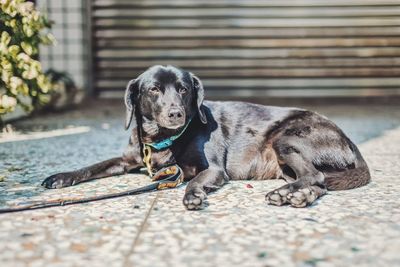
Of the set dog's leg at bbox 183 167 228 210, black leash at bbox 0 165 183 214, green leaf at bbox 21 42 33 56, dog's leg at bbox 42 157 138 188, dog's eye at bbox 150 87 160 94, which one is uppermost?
green leaf at bbox 21 42 33 56

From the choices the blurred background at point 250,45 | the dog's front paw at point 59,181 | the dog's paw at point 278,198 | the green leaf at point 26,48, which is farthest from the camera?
the blurred background at point 250,45

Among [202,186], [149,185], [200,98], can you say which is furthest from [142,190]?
[200,98]

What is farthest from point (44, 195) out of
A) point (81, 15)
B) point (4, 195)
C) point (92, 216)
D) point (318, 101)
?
point (318, 101)

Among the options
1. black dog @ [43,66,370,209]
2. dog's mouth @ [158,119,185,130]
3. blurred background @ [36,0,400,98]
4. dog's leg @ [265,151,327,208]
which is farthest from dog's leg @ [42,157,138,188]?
blurred background @ [36,0,400,98]

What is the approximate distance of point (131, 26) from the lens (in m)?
7.13

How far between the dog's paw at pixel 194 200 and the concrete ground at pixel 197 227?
47 mm

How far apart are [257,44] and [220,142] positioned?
14.2 ft

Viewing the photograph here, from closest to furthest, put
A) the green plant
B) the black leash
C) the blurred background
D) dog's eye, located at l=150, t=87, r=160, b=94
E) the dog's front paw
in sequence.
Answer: the black leash → the dog's front paw → dog's eye, located at l=150, t=87, r=160, b=94 → the green plant → the blurred background

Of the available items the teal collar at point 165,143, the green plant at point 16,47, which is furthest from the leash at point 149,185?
the green plant at point 16,47

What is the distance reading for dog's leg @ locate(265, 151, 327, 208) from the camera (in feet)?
8.07

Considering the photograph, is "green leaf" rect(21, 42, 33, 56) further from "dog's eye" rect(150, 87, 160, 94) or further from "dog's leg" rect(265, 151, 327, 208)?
"dog's leg" rect(265, 151, 327, 208)

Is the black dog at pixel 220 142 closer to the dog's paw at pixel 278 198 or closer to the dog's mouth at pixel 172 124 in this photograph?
the dog's mouth at pixel 172 124

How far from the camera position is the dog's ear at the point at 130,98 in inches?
121

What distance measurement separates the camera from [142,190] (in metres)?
2.71
